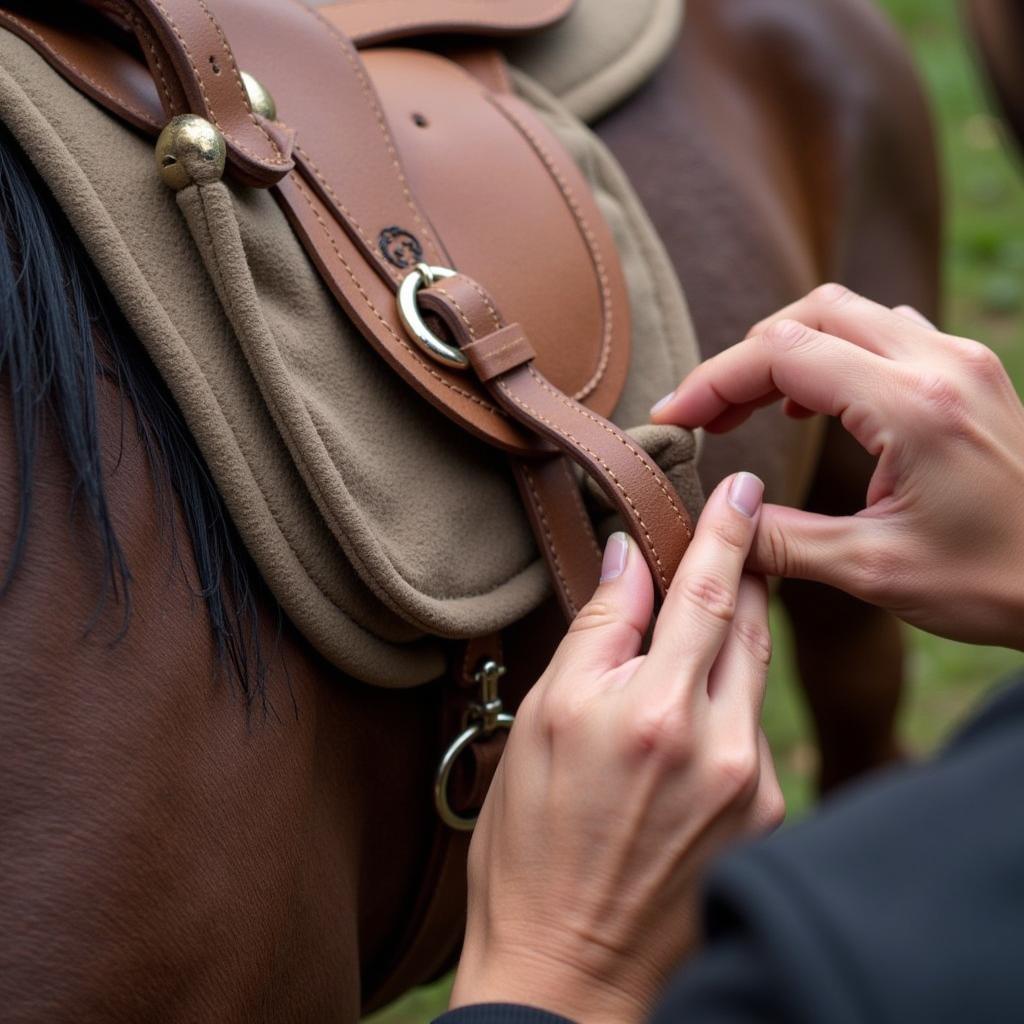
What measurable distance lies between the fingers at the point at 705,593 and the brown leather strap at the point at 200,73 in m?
0.35

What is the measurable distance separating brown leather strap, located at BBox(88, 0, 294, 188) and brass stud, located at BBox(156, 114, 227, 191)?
1cm

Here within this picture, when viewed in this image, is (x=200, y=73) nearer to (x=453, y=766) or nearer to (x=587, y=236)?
(x=587, y=236)

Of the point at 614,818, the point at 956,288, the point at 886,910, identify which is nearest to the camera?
the point at 886,910

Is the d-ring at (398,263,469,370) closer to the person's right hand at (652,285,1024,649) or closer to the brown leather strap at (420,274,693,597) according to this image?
the brown leather strap at (420,274,693,597)

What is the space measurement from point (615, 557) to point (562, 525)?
7 centimetres

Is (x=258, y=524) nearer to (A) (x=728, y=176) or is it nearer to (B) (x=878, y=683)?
(A) (x=728, y=176)

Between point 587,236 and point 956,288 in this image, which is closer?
point 587,236

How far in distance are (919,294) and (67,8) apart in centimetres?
118

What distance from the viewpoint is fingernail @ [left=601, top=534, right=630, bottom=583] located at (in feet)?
2.50

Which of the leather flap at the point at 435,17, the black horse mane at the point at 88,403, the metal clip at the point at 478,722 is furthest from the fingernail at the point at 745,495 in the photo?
the leather flap at the point at 435,17

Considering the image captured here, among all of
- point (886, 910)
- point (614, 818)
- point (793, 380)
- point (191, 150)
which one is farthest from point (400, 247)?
point (886, 910)

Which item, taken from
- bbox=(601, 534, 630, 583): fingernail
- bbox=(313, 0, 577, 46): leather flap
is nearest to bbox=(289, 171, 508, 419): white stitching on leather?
bbox=(601, 534, 630, 583): fingernail

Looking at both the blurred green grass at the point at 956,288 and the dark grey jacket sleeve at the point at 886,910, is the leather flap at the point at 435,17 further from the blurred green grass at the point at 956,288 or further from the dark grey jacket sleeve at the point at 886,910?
the dark grey jacket sleeve at the point at 886,910

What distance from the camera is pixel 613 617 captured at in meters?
0.72
